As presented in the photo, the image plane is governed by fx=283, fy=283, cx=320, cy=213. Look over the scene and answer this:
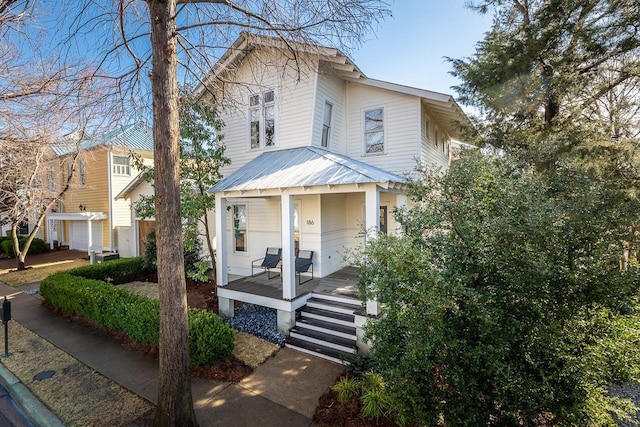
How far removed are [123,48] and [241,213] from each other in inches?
251

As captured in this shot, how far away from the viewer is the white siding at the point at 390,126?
30.3 feet

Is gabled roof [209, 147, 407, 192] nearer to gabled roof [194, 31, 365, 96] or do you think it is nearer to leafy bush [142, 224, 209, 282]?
leafy bush [142, 224, 209, 282]

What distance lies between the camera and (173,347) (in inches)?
155

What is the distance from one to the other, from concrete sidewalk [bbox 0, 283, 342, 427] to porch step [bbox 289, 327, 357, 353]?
15.9 inches

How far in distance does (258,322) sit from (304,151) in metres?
5.29

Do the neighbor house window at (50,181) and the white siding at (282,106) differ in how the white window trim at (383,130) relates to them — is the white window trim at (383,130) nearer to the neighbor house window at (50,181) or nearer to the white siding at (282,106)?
the white siding at (282,106)

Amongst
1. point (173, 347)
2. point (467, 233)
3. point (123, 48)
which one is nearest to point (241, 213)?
point (123, 48)

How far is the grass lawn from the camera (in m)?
12.3

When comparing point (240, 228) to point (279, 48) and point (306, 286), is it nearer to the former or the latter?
point (306, 286)

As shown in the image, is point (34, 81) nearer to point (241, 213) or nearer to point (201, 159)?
point (201, 159)

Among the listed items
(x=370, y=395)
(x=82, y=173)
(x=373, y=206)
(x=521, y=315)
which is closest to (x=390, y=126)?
A: (x=373, y=206)

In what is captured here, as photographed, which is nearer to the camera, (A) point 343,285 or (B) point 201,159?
(A) point 343,285

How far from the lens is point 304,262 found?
873cm

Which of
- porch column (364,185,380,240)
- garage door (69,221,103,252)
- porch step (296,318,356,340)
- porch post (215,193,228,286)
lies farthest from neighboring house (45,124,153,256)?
porch column (364,185,380,240)
